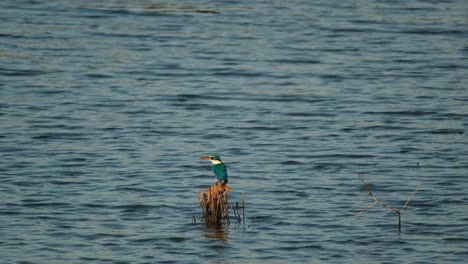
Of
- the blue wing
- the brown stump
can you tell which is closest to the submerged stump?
the brown stump

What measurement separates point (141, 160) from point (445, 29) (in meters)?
13.1

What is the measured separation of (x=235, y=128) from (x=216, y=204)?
690cm

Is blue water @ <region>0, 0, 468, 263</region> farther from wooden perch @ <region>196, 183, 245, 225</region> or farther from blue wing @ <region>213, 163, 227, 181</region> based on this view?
blue wing @ <region>213, 163, 227, 181</region>

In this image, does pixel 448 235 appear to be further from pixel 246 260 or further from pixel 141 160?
pixel 141 160

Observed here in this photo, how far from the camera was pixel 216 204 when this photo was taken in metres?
13.5

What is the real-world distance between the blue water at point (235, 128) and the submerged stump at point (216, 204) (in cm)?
17

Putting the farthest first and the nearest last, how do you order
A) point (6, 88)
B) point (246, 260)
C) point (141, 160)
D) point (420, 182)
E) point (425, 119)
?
1. point (6, 88)
2. point (425, 119)
3. point (141, 160)
4. point (420, 182)
5. point (246, 260)

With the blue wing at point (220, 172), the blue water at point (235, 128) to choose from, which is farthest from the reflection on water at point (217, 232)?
the blue wing at point (220, 172)

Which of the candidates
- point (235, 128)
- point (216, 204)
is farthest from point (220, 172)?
point (235, 128)

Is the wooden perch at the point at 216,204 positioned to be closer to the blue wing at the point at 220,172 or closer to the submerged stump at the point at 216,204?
the submerged stump at the point at 216,204

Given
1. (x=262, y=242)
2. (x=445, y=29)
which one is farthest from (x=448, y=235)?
(x=445, y=29)

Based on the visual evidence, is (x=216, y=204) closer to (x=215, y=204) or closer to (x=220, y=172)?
(x=215, y=204)

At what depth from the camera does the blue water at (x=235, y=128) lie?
13789 millimetres

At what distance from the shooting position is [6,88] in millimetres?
22953
